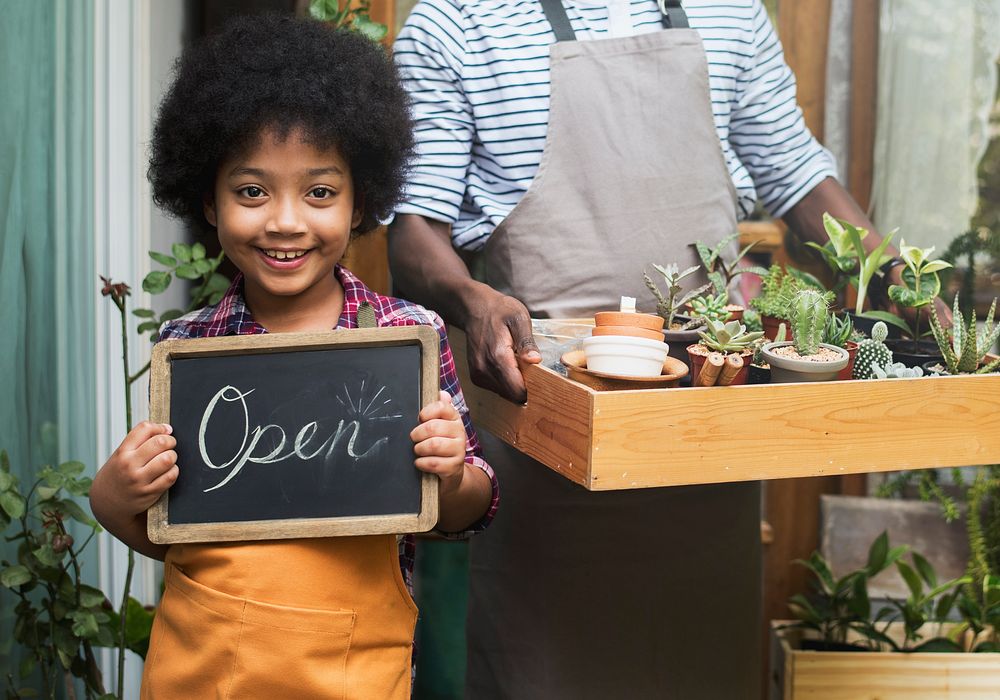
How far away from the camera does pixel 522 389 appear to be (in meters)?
1.40

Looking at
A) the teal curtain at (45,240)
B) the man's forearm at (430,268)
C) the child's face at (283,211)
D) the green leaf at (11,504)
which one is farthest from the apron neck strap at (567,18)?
the green leaf at (11,504)

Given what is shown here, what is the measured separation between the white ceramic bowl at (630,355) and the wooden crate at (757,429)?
0.23 feet

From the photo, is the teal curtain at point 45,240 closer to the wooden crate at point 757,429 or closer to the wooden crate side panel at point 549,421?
the wooden crate side panel at point 549,421

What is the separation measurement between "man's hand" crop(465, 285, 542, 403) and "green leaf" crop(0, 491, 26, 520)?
67cm

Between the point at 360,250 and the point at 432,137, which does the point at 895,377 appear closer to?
the point at 432,137

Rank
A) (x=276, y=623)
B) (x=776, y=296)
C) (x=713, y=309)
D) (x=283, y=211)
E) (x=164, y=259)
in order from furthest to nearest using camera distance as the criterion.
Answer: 1. (x=164, y=259)
2. (x=776, y=296)
3. (x=713, y=309)
4. (x=283, y=211)
5. (x=276, y=623)

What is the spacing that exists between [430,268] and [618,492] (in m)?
0.50

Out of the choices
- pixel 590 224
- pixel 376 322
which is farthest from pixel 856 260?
pixel 376 322

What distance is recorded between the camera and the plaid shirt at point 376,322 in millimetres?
1356

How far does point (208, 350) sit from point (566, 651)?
889 millimetres

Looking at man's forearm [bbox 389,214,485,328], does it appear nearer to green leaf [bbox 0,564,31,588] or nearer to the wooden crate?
the wooden crate

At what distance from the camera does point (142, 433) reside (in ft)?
3.84

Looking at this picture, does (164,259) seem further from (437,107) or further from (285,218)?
(285,218)

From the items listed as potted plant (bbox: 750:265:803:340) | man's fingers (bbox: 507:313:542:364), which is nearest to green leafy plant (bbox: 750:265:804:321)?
potted plant (bbox: 750:265:803:340)
